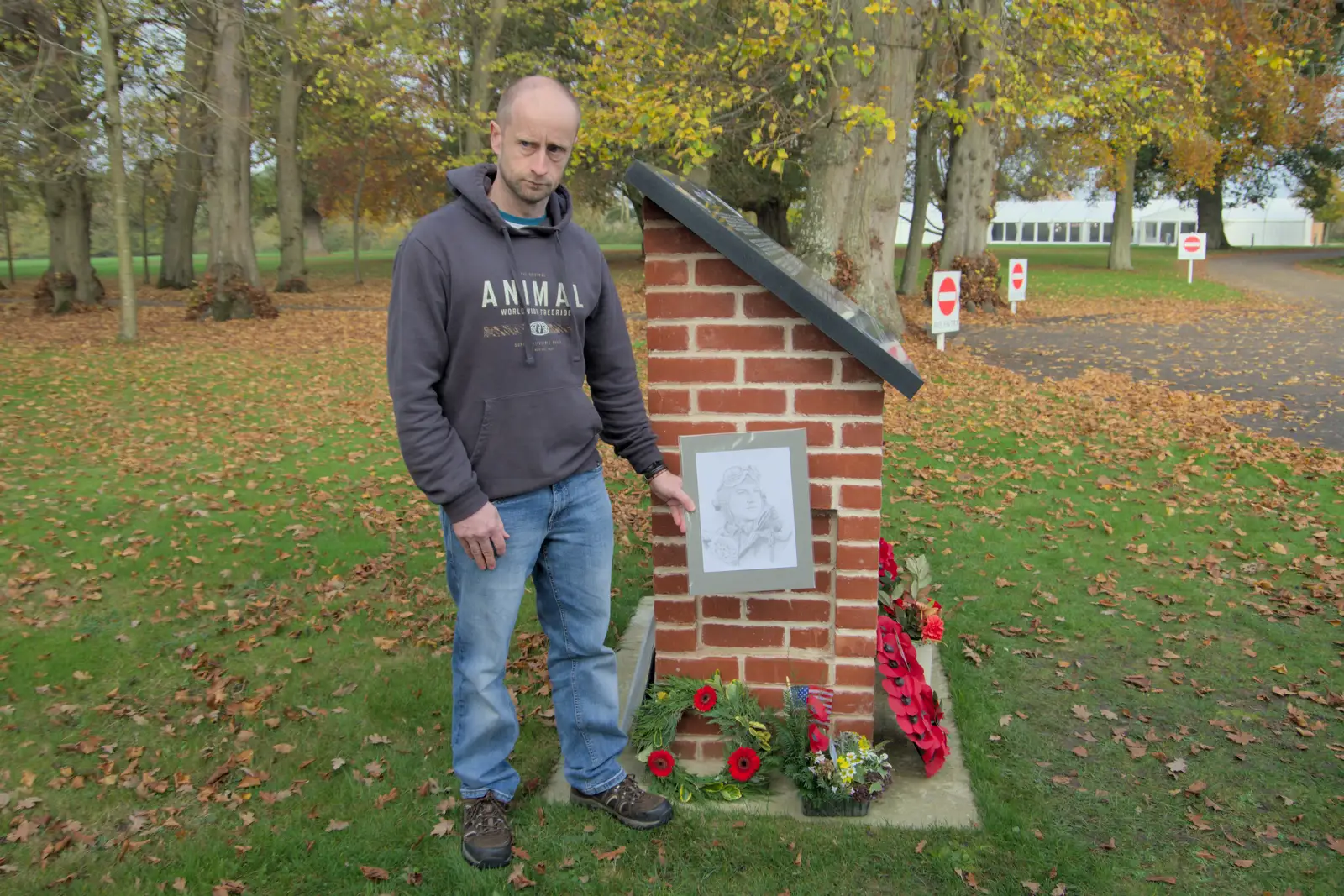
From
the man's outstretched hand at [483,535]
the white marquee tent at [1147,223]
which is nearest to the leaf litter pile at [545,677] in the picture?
the man's outstretched hand at [483,535]

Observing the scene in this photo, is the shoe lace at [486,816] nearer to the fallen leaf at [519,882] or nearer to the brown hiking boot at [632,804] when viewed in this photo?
the fallen leaf at [519,882]

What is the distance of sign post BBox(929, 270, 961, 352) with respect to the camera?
1388 centimetres

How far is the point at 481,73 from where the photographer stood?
2386 centimetres

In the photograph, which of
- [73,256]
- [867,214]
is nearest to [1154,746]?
[867,214]

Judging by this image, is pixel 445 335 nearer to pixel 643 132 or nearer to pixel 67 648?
pixel 67 648

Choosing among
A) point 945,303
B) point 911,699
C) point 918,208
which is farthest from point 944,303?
point 918,208

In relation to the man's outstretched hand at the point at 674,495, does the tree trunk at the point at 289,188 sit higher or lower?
higher

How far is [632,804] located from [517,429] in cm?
131

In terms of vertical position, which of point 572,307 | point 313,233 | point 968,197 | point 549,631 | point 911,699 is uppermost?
point 313,233

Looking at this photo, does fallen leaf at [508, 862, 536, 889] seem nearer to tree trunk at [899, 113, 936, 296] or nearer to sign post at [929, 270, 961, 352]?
sign post at [929, 270, 961, 352]

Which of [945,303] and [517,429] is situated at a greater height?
[945,303]

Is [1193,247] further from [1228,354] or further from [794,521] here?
[794,521]

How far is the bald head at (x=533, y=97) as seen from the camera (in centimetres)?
267

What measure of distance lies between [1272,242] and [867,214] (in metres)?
71.9
